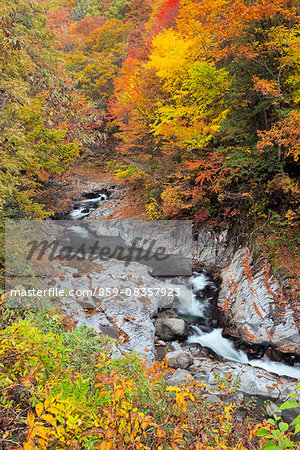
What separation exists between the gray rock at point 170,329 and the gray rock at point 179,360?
0.69 metres

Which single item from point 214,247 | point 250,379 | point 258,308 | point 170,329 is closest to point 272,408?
point 250,379

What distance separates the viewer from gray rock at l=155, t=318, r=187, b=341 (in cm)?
639

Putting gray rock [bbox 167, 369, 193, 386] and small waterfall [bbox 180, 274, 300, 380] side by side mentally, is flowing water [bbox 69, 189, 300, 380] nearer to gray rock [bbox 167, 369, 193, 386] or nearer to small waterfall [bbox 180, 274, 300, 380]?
small waterfall [bbox 180, 274, 300, 380]

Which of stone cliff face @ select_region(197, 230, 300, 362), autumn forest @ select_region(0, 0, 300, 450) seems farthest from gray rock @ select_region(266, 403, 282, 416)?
autumn forest @ select_region(0, 0, 300, 450)

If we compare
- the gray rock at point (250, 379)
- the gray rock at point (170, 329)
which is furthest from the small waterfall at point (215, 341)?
the gray rock at point (170, 329)

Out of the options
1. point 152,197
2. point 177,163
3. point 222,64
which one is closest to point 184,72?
point 222,64

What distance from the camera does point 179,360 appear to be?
17.9 feet

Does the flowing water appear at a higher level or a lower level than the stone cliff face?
lower

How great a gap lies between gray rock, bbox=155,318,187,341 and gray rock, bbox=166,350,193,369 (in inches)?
27.1

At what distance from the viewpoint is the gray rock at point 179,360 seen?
5.39 meters

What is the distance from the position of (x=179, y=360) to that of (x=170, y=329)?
3.40 feet

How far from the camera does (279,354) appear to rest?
17.3 ft

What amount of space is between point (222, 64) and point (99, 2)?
35401 millimetres

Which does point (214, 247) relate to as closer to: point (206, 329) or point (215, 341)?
point (206, 329)
